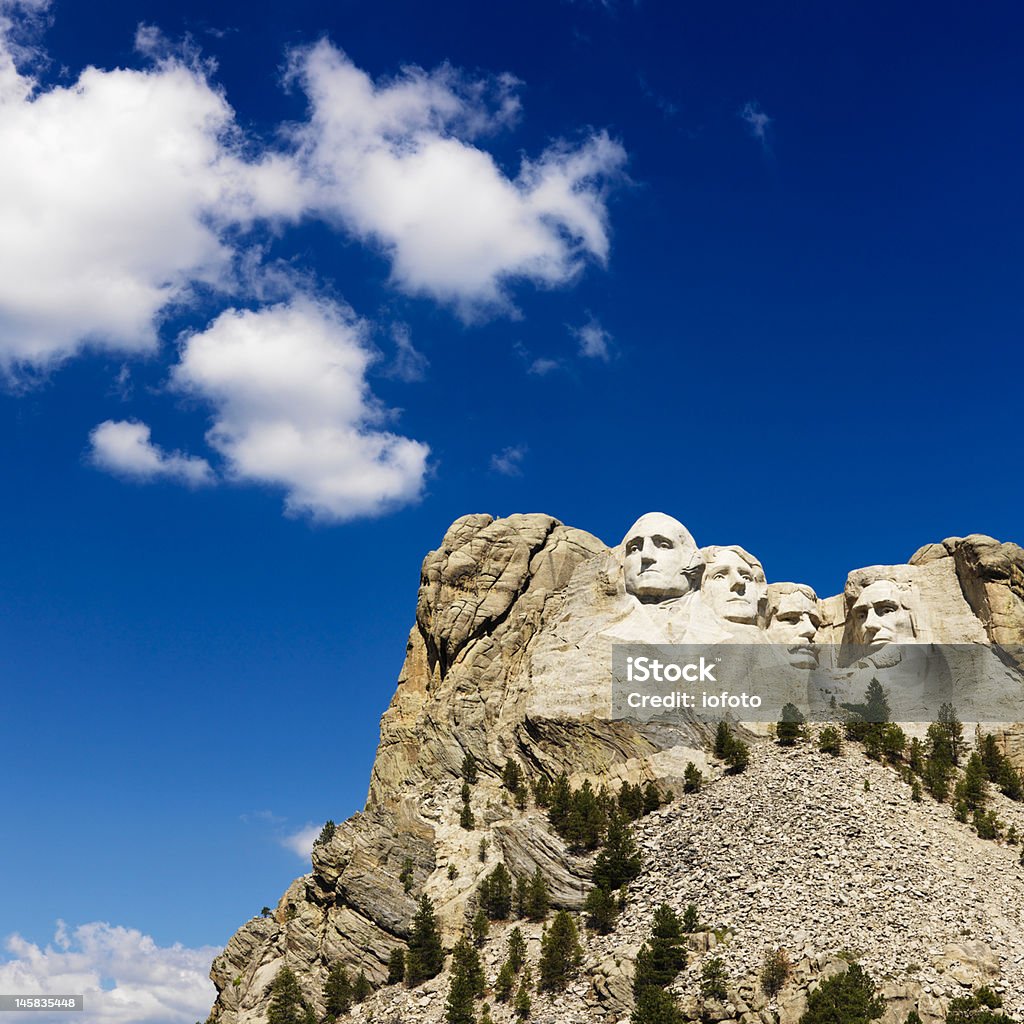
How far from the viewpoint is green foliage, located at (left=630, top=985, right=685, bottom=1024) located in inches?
2229

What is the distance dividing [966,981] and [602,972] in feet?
39.0

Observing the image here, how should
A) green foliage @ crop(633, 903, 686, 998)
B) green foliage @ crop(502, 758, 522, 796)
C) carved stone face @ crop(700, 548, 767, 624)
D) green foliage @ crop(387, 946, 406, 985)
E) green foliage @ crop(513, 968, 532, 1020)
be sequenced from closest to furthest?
green foliage @ crop(633, 903, 686, 998)
green foliage @ crop(513, 968, 532, 1020)
green foliage @ crop(387, 946, 406, 985)
green foliage @ crop(502, 758, 522, 796)
carved stone face @ crop(700, 548, 767, 624)

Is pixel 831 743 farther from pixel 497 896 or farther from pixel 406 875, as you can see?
pixel 406 875

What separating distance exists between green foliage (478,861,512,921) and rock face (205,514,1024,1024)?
3.08ft

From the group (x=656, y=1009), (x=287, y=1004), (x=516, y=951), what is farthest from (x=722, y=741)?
(x=287, y=1004)

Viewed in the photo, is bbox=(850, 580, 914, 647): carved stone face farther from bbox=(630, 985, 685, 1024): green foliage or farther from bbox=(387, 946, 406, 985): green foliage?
bbox=(387, 946, 406, 985): green foliage

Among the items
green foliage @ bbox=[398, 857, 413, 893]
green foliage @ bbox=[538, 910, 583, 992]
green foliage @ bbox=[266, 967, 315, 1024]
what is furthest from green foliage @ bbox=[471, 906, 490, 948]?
green foliage @ bbox=[266, 967, 315, 1024]

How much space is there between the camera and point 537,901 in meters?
66.3

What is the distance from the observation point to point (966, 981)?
5731cm

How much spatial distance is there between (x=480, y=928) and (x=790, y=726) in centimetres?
1559

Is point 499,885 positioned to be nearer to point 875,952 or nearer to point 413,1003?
point 413,1003

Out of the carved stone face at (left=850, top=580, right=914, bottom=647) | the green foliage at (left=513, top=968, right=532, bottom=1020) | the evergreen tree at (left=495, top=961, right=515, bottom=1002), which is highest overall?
the carved stone face at (left=850, top=580, right=914, bottom=647)

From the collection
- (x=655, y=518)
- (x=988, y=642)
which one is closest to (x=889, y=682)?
(x=988, y=642)

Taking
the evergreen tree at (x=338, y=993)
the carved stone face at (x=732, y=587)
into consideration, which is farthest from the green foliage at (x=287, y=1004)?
the carved stone face at (x=732, y=587)
